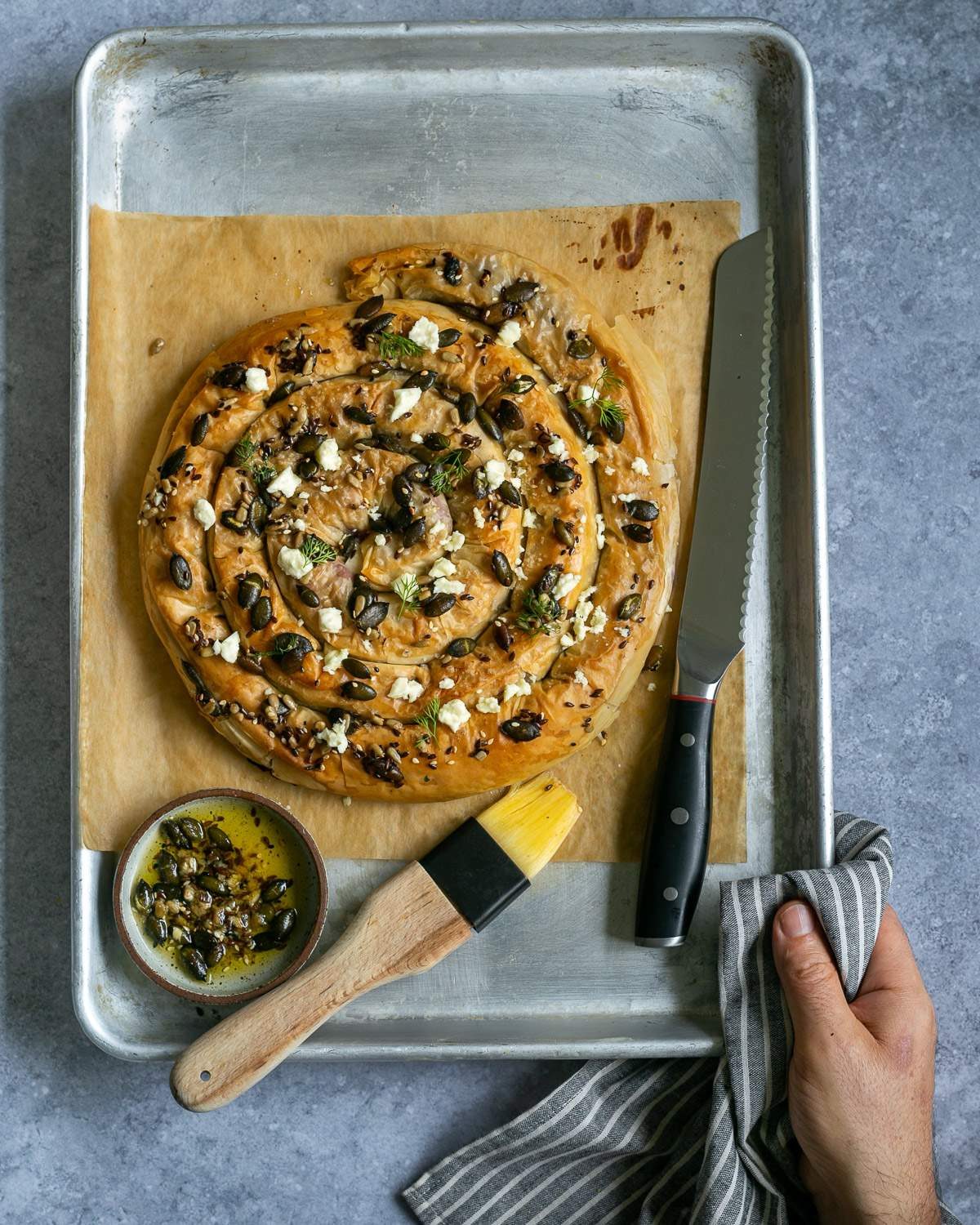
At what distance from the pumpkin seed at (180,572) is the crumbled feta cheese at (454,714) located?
82cm

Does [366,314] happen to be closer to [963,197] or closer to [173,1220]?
[963,197]

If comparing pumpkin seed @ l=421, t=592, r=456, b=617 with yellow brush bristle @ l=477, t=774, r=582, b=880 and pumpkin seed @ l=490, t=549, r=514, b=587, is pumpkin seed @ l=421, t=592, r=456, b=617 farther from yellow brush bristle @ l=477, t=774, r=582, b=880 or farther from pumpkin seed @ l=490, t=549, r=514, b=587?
yellow brush bristle @ l=477, t=774, r=582, b=880

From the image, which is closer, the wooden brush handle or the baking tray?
the wooden brush handle

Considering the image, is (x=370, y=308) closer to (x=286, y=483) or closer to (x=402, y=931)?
(x=286, y=483)

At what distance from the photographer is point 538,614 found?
2955 millimetres

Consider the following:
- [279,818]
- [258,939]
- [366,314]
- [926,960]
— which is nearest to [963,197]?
[366,314]

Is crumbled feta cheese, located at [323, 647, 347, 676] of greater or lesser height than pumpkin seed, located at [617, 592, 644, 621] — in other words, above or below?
below

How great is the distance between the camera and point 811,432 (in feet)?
10.1

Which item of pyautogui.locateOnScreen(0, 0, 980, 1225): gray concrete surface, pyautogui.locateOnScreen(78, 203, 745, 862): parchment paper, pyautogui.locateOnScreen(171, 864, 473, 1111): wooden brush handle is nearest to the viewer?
pyautogui.locateOnScreen(171, 864, 473, 1111): wooden brush handle

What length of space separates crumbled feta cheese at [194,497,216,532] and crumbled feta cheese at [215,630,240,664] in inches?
13.3

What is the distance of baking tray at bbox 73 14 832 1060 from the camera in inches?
122

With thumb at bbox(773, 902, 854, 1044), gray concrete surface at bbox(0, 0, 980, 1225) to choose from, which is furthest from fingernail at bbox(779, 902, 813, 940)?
gray concrete surface at bbox(0, 0, 980, 1225)

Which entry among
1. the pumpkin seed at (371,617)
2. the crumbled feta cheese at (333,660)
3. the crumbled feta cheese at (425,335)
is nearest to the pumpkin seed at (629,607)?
the pumpkin seed at (371,617)

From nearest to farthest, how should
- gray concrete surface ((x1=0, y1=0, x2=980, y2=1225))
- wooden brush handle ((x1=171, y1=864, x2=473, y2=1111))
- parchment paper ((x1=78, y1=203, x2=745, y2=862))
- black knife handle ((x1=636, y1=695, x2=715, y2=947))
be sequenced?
wooden brush handle ((x1=171, y1=864, x2=473, y2=1111))
black knife handle ((x1=636, y1=695, x2=715, y2=947))
parchment paper ((x1=78, y1=203, x2=745, y2=862))
gray concrete surface ((x1=0, y1=0, x2=980, y2=1225))
